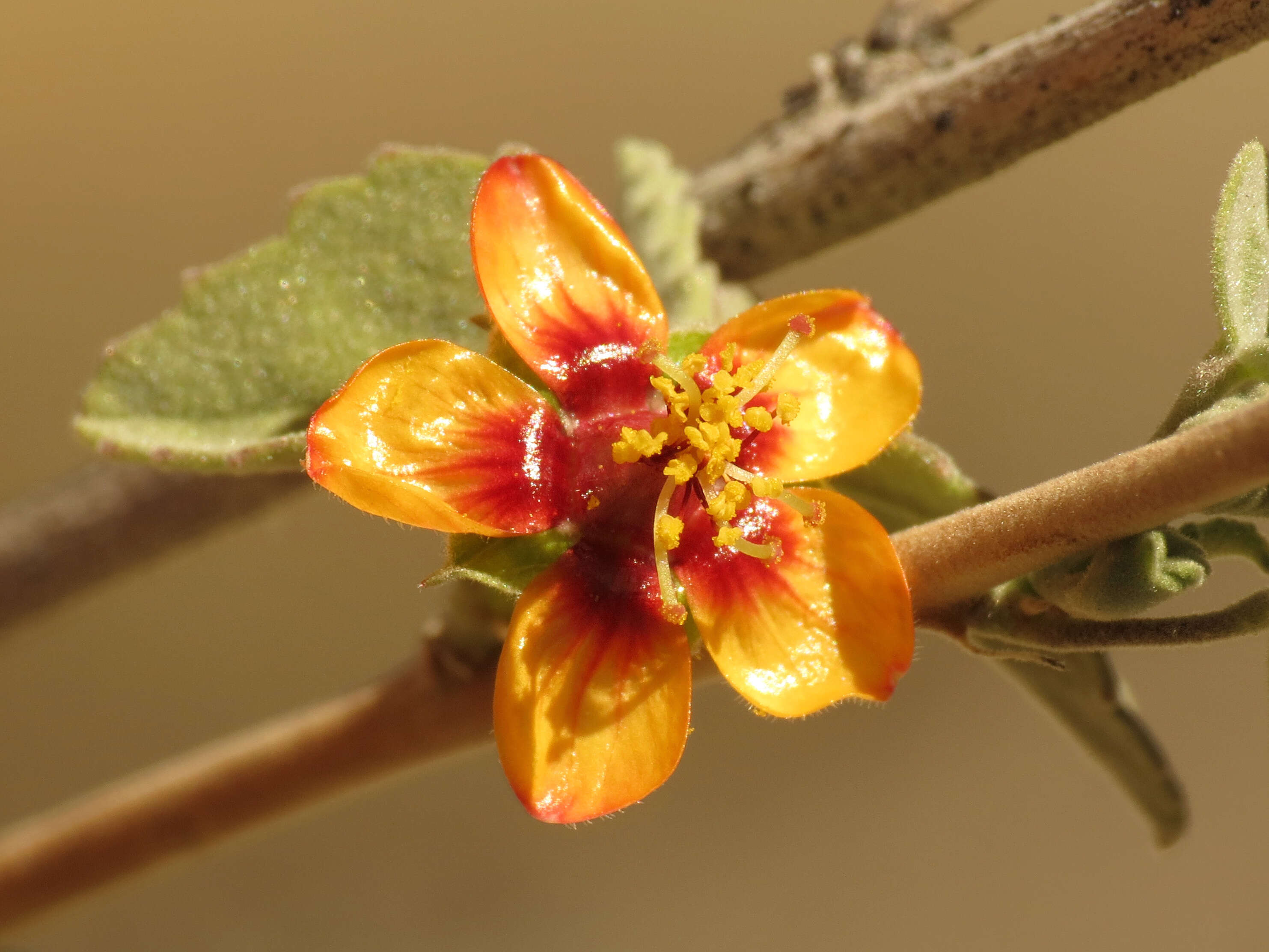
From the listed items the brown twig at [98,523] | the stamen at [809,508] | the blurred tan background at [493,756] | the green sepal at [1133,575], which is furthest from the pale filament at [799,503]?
the blurred tan background at [493,756]

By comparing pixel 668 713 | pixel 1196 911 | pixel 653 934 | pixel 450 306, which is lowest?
pixel 1196 911

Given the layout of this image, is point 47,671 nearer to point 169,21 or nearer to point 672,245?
point 169,21

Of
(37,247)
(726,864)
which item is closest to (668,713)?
(726,864)

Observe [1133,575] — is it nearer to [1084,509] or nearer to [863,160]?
[1084,509]

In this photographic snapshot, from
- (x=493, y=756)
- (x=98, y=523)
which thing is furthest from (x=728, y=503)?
(x=493, y=756)

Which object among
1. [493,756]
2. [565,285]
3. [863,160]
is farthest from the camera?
[493,756]

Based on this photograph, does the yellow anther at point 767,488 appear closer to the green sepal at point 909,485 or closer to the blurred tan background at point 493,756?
the green sepal at point 909,485
